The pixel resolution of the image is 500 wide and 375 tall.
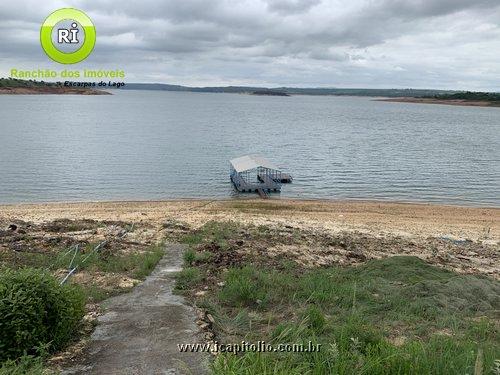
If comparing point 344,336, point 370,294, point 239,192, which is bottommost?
point 239,192

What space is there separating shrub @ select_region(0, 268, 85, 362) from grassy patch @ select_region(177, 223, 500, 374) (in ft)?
7.57

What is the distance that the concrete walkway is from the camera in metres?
5.88

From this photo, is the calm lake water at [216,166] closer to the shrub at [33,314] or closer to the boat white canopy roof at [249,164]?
the boat white canopy roof at [249,164]

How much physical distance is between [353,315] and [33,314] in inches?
186

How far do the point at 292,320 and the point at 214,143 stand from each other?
54.3 metres

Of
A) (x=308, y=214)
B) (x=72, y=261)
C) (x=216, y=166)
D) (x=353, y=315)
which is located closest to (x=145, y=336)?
(x=353, y=315)

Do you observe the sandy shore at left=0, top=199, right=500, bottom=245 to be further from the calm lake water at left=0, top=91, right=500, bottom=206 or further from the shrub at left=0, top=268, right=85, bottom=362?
the shrub at left=0, top=268, right=85, bottom=362

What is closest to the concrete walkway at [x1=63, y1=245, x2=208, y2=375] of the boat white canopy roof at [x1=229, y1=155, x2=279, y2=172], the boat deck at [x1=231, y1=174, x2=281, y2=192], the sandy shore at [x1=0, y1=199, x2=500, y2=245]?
the sandy shore at [x1=0, y1=199, x2=500, y2=245]

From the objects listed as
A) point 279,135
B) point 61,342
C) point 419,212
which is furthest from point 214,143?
point 61,342

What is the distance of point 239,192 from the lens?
33031mm

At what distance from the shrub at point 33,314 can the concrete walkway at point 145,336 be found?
54 centimetres

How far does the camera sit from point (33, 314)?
6.05m

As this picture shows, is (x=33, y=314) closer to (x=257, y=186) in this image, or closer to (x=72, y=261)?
(x=72, y=261)

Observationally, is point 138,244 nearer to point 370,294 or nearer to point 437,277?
point 370,294
